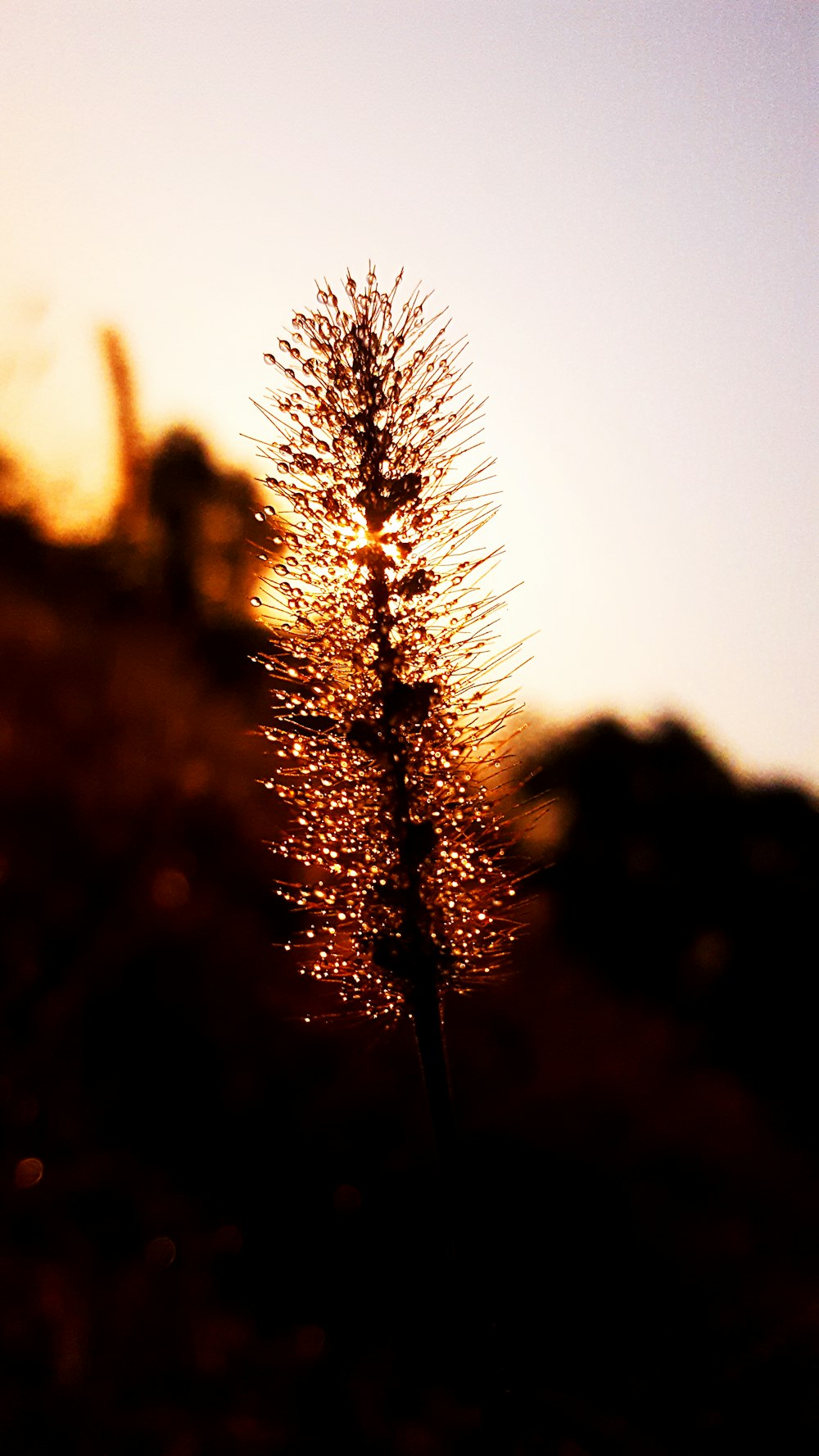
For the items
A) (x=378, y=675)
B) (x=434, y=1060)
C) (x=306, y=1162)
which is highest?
(x=378, y=675)

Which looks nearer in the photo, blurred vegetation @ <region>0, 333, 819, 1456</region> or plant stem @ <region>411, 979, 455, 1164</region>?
plant stem @ <region>411, 979, 455, 1164</region>

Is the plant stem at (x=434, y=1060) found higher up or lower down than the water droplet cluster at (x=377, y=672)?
lower down

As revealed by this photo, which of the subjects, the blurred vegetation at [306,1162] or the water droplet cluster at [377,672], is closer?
the water droplet cluster at [377,672]

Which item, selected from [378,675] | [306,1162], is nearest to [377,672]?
[378,675]

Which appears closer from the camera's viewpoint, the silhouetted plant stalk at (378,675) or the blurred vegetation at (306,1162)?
the silhouetted plant stalk at (378,675)

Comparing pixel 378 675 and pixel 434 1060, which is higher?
pixel 378 675

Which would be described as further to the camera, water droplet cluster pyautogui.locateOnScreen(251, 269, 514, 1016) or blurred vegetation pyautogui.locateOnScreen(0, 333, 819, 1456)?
blurred vegetation pyautogui.locateOnScreen(0, 333, 819, 1456)

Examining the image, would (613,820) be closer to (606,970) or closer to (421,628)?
(606,970)

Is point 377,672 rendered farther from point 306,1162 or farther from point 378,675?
point 306,1162

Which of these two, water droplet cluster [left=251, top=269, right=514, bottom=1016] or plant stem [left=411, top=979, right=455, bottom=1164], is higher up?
water droplet cluster [left=251, top=269, right=514, bottom=1016]
